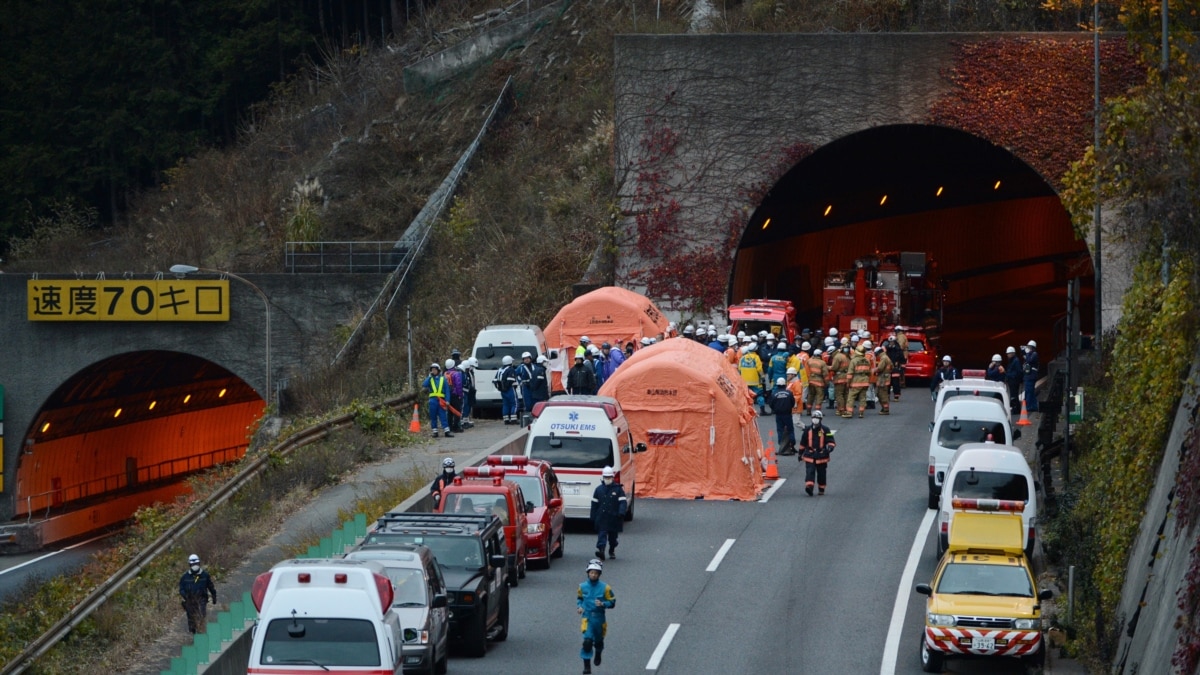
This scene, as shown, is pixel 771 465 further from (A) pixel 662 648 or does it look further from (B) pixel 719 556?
(A) pixel 662 648

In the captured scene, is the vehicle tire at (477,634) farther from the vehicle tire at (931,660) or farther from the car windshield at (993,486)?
the car windshield at (993,486)

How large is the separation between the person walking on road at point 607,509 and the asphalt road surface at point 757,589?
0.51 m

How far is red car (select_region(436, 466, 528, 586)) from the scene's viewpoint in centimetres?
2314

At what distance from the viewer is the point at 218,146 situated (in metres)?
80.9

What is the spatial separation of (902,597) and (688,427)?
25.3ft

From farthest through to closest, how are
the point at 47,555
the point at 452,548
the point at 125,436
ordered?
1. the point at 125,436
2. the point at 47,555
3. the point at 452,548

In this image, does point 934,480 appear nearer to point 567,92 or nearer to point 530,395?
point 530,395

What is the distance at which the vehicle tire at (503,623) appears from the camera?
20.9 metres

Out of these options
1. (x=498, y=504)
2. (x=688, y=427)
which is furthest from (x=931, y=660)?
(x=688, y=427)

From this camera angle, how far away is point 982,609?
19328mm

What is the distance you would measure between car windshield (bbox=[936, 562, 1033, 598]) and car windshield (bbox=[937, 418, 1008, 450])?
8.78 metres

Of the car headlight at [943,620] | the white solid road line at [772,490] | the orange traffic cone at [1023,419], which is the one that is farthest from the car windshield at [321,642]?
the orange traffic cone at [1023,419]

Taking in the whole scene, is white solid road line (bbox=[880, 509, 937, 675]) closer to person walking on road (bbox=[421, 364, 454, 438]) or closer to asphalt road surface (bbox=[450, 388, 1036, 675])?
asphalt road surface (bbox=[450, 388, 1036, 675])

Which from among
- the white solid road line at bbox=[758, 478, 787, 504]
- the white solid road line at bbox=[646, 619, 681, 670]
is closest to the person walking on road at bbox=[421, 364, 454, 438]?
the white solid road line at bbox=[758, 478, 787, 504]
